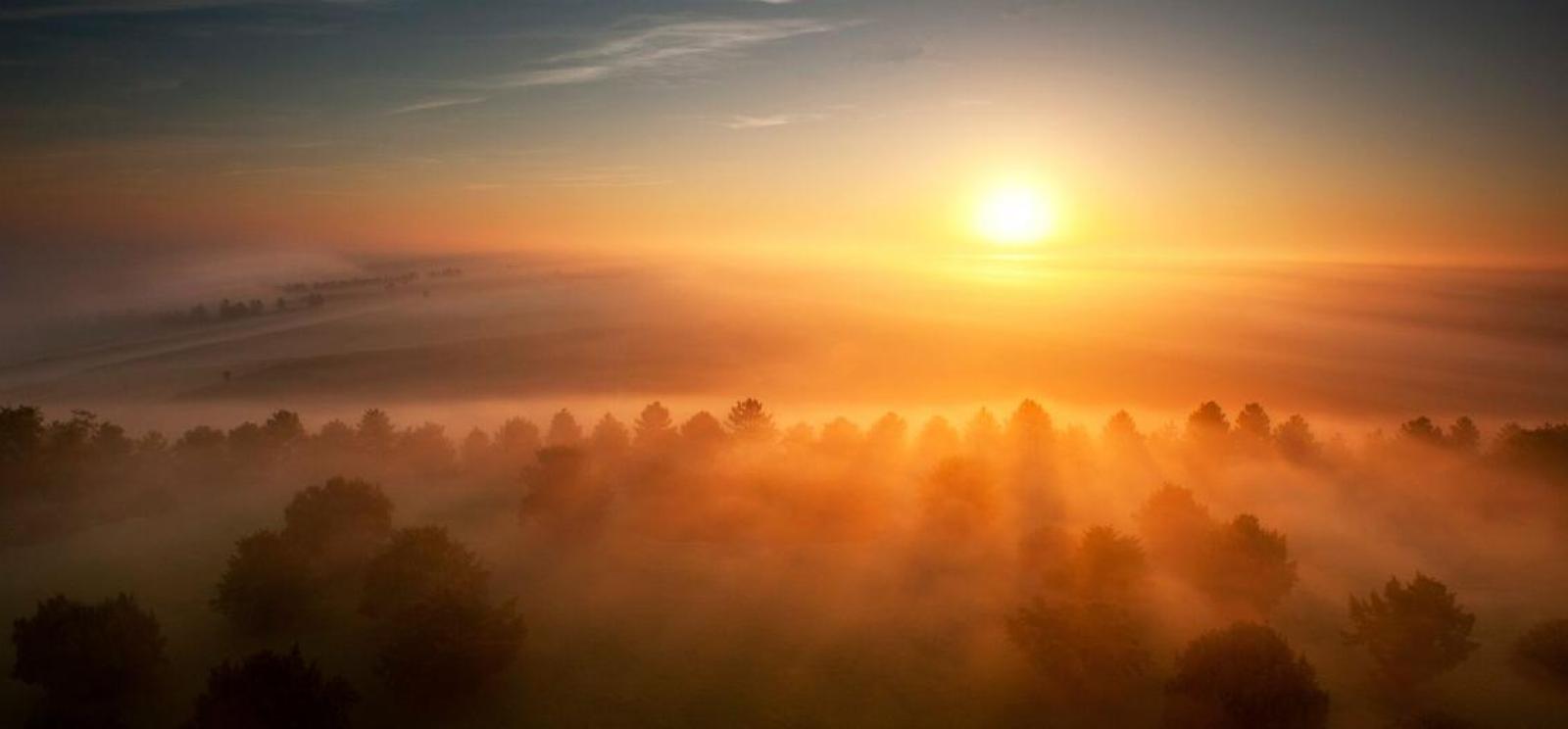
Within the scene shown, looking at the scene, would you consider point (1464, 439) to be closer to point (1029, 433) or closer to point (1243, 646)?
point (1029, 433)

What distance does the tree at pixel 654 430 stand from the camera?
253ft

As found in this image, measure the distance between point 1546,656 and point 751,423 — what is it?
A: 62.7m

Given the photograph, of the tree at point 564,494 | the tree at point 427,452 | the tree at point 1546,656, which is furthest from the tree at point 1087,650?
the tree at point 427,452

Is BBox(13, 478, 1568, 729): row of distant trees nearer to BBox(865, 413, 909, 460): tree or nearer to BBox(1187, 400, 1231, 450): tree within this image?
BBox(865, 413, 909, 460): tree

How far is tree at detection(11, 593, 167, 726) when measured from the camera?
3316 centimetres

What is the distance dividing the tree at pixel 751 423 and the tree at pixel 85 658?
5269cm

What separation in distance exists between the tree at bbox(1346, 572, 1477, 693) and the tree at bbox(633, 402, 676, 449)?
57.8m

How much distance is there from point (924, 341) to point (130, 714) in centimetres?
17364

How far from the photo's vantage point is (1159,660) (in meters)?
37.3

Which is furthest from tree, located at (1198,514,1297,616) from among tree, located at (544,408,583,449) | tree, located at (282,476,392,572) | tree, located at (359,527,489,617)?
tree, located at (544,408,583,449)

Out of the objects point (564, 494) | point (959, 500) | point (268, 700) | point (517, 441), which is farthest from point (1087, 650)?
point (517, 441)

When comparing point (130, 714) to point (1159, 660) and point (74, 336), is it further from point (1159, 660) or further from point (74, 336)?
point (74, 336)

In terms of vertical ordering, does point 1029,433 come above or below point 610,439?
above

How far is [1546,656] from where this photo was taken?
35812mm
